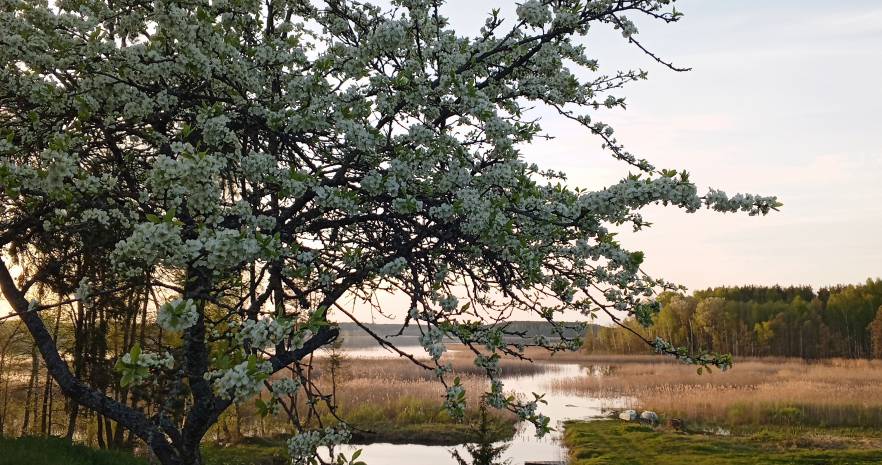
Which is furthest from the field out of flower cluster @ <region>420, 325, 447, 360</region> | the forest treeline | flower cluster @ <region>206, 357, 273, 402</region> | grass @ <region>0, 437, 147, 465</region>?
the forest treeline

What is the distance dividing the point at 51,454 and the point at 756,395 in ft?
94.8

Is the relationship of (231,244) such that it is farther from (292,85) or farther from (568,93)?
(568,93)

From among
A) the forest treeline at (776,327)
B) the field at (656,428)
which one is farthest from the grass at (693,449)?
the forest treeline at (776,327)

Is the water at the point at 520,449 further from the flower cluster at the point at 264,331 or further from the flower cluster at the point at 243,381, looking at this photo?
the flower cluster at the point at 243,381

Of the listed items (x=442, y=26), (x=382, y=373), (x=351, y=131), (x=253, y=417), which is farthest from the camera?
(x=382, y=373)

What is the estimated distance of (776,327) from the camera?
7250cm

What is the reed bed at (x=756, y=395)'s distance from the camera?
27.9m

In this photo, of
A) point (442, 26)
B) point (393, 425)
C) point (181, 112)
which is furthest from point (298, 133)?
point (393, 425)

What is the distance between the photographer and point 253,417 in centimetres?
3058

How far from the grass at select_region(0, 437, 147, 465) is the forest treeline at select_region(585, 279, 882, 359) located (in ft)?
200

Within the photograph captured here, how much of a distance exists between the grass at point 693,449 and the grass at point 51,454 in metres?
13.5

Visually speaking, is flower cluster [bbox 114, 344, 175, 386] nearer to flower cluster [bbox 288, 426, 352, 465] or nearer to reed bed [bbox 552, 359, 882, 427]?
flower cluster [bbox 288, 426, 352, 465]

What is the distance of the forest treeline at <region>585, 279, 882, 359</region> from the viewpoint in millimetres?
72375

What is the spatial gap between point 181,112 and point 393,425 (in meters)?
23.2
